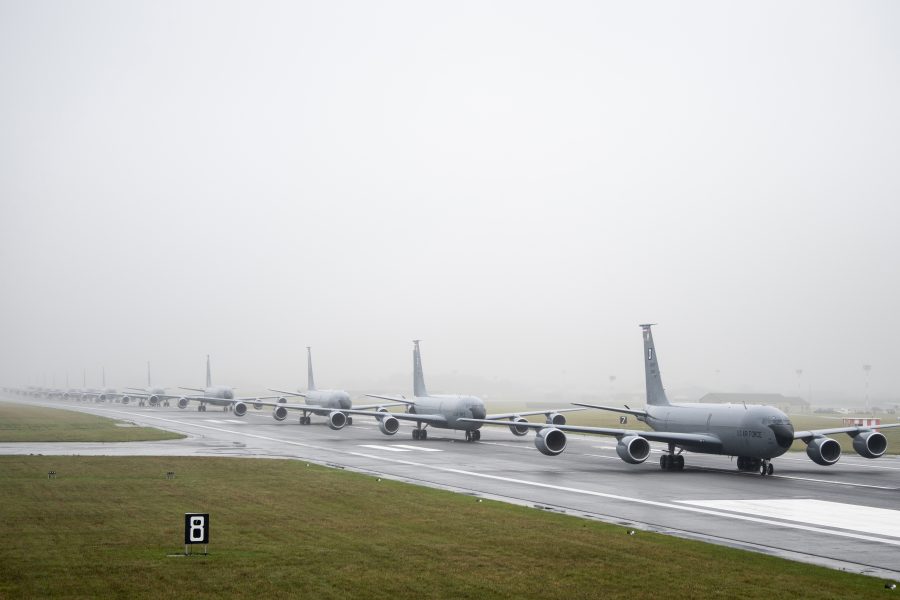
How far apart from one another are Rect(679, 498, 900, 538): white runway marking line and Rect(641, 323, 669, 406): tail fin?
58.1ft

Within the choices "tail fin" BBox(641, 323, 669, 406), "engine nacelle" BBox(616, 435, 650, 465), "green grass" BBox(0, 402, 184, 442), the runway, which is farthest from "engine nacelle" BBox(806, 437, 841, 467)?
"green grass" BBox(0, 402, 184, 442)

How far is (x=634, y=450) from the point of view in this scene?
133 feet

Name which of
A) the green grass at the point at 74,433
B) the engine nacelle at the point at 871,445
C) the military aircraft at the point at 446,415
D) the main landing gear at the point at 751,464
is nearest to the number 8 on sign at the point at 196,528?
the main landing gear at the point at 751,464

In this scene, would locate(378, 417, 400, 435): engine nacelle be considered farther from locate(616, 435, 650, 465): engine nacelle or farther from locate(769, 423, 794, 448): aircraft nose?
locate(769, 423, 794, 448): aircraft nose

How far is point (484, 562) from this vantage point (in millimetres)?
19844

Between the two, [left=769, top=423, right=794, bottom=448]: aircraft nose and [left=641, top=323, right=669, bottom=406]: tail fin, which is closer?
[left=769, top=423, right=794, bottom=448]: aircraft nose

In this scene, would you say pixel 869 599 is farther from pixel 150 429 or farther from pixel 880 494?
pixel 150 429

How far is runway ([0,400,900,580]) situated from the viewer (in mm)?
23859

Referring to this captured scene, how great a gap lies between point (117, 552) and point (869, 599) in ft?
51.3

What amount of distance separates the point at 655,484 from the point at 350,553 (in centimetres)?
1893

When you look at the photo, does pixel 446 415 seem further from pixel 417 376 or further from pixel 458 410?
pixel 417 376

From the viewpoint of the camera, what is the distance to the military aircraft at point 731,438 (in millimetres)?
39209

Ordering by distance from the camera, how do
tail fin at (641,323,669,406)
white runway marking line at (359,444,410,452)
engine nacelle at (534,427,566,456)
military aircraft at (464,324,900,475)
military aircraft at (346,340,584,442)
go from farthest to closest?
military aircraft at (346,340,584,442)
white runway marking line at (359,444,410,452)
tail fin at (641,323,669,406)
engine nacelle at (534,427,566,456)
military aircraft at (464,324,900,475)

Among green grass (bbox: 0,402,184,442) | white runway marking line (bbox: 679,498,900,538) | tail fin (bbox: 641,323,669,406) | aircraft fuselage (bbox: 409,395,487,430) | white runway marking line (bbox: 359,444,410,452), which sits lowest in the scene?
white runway marking line (bbox: 679,498,900,538)
